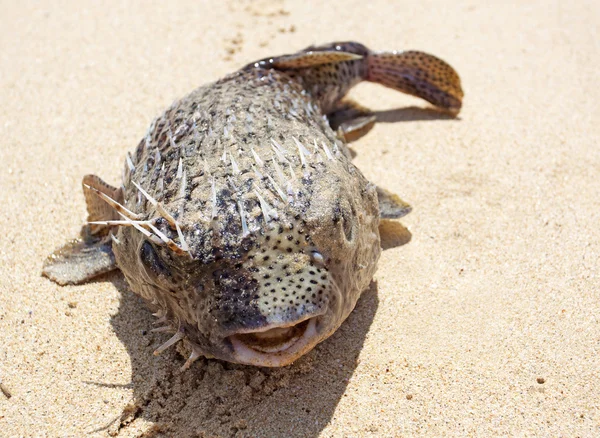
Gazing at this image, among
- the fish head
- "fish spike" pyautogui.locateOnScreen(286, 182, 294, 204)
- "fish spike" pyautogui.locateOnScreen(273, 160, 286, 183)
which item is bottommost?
the fish head

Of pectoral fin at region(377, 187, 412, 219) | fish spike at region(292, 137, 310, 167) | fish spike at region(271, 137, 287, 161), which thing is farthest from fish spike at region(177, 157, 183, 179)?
pectoral fin at region(377, 187, 412, 219)

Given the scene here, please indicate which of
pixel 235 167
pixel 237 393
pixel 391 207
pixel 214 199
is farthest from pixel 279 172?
pixel 391 207

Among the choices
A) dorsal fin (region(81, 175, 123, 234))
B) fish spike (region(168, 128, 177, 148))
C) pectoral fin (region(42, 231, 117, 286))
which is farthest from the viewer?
dorsal fin (region(81, 175, 123, 234))

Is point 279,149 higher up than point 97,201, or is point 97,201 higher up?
point 279,149

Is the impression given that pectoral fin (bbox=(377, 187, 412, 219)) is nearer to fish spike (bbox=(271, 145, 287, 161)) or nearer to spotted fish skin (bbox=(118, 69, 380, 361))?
spotted fish skin (bbox=(118, 69, 380, 361))

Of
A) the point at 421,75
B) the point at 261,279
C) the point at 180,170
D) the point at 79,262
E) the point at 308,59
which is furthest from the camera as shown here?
the point at 421,75

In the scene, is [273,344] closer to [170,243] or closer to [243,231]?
[243,231]

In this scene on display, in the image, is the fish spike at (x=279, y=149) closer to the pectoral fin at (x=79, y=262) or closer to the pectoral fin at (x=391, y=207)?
the pectoral fin at (x=391, y=207)
